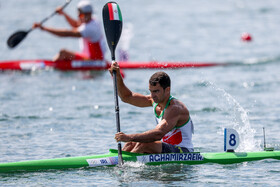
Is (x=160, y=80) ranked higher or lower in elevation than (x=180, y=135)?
higher

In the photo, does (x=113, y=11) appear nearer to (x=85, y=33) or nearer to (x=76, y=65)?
(x=85, y=33)

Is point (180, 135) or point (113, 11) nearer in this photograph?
point (180, 135)

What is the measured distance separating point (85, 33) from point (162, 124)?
27.4ft

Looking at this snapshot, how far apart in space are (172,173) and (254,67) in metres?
9.86

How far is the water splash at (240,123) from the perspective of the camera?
976 cm

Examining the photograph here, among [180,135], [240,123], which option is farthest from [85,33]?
[180,135]

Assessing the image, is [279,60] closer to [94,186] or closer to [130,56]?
[130,56]

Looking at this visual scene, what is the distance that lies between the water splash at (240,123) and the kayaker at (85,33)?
136 inches

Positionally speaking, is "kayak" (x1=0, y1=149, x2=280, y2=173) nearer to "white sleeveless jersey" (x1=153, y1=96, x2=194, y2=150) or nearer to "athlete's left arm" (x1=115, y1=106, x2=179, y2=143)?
"white sleeveless jersey" (x1=153, y1=96, x2=194, y2=150)

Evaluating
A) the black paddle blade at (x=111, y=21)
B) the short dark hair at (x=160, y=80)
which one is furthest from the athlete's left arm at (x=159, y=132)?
the black paddle blade at (x=111, y=21)

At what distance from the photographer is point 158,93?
807 cm

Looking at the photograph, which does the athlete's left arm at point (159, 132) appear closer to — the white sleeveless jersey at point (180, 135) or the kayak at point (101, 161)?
the white sleeveless jersey at point (180, 135)

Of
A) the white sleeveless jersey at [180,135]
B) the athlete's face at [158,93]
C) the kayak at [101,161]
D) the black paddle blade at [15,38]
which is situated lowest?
the kayak at [101,161]

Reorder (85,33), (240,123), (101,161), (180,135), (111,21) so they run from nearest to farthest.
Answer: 1. (101,161)
2. (180,135)
3. (111,21)
4. (240,123)
5. (85,33)
